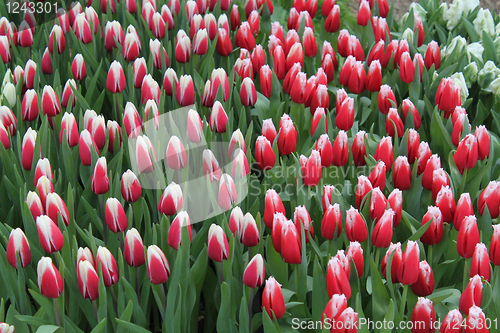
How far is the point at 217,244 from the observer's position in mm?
1353

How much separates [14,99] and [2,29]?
83 centimetres

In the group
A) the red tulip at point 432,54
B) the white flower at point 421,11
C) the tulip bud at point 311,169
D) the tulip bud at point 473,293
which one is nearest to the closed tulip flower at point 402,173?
the tulip bud at point 311,169

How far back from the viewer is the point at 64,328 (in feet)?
4.43

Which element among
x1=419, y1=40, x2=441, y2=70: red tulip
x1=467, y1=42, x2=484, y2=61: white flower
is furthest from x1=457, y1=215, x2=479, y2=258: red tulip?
x1=467, y1=42, x2=484, y2=61: white flower

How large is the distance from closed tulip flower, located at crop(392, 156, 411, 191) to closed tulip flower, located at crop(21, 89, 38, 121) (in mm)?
1430

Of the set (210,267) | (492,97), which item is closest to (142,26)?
(210,267)

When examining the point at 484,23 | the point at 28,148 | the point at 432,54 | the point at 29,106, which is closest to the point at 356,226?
the point at 28,148

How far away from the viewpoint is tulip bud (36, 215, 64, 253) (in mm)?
1341

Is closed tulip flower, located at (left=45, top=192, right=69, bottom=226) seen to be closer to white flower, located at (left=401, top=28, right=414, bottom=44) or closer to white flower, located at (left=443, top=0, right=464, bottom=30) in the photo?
white flower, located at (left=401, top=28, right=414, bottom=44)

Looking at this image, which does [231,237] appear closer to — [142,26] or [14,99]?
[14,99]

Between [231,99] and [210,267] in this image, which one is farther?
[231,99]

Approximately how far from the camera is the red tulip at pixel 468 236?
51.9 inches

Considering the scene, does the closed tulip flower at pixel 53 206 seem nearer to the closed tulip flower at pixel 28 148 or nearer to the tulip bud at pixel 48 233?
the tulip bud at pixel 48 233

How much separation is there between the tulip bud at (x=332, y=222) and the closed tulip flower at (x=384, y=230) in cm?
11
